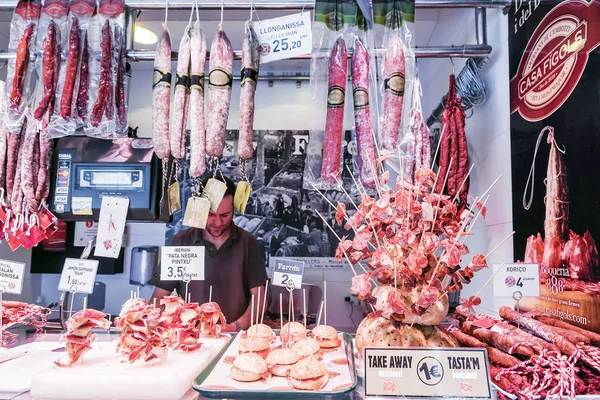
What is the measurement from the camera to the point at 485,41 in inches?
118

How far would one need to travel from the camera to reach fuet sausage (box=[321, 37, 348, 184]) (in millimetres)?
2504

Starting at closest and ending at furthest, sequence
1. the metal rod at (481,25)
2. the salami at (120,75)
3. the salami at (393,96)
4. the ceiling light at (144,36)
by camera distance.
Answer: the salami at (393,96)
the salami at (120,75)
the metal rod at (481,25)
the ceiling light at (144,36)

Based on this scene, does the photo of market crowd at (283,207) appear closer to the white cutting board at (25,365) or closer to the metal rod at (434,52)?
the metal rod at (434,52)

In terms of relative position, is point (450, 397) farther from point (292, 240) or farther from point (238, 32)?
point (238, 32)

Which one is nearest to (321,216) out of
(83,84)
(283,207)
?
(83,84)

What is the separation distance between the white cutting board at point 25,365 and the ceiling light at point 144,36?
3.41m

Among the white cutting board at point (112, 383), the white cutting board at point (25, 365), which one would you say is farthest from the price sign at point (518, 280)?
the white cutting board at point (25, 365)

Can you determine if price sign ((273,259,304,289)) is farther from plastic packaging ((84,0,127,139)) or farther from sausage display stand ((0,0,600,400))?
plastic packaging ((84,0,127,139))

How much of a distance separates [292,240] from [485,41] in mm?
2884

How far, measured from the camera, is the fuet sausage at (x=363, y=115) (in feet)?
8.14

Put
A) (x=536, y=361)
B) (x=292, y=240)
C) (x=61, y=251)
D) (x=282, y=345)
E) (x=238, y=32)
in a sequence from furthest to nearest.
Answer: (x=61, y=251) → (x=292, y=240) → (x=238, y=32) → (x=282, y=345) → (x=536, y=361)

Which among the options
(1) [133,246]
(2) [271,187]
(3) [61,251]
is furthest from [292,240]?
(3) [61,251]

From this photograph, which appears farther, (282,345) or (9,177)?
(9,177)

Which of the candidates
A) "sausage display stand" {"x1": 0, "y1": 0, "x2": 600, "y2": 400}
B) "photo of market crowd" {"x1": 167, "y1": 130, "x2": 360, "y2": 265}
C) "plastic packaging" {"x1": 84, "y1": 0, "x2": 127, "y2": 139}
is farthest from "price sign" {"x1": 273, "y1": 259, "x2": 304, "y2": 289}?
"photo of market crowd" {"x1": 167, "y1": 130, "x2": 360, "y2": 265}
